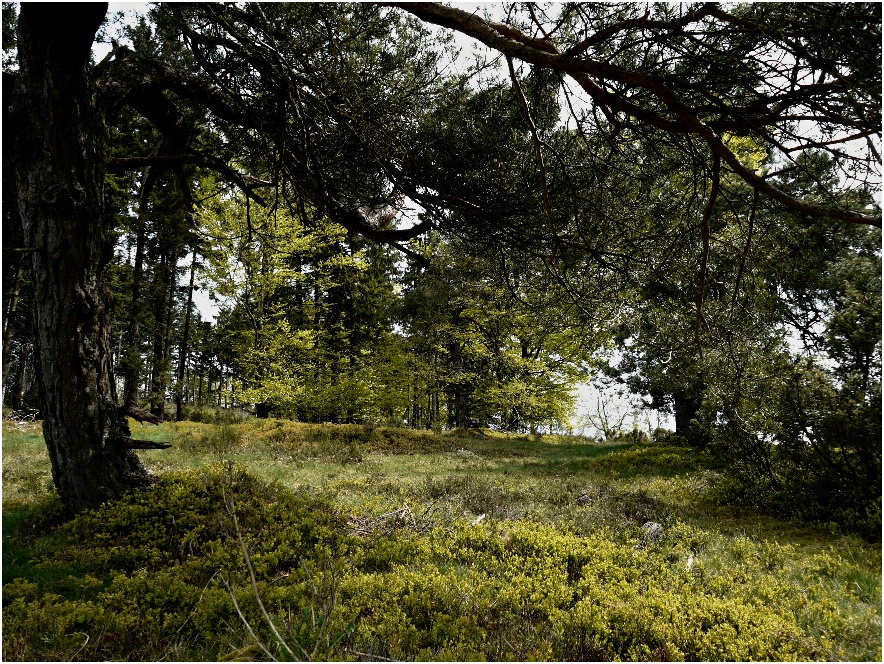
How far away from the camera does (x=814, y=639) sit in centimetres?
300

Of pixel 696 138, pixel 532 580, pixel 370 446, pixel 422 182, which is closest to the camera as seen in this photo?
pixel 532 580

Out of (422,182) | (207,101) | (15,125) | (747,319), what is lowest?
(747,319)

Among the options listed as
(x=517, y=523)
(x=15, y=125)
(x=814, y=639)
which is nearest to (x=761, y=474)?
(x=517, y=523)

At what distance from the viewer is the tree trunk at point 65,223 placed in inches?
182

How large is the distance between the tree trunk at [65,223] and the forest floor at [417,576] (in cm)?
75

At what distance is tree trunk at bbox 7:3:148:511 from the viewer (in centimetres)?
462

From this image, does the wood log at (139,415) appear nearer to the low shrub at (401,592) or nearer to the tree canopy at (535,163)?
the tree canopy at (535,163)

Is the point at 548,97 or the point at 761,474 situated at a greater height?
the point at 548,97

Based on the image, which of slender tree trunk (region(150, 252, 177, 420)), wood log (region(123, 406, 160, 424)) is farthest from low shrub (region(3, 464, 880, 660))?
slender tree trunk (region(150, 252, 177, 420))

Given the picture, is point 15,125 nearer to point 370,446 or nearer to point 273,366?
point 370,446

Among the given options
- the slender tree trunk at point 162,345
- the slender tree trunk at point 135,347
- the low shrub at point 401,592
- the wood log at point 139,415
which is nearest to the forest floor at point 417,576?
the low shrub at point 401,592

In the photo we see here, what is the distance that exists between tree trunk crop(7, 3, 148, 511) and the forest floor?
2.47 feet

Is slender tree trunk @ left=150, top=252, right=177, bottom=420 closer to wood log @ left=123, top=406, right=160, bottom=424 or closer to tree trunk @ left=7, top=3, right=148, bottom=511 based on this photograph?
wood log @ left=123, top=406, right=160, bottom=424

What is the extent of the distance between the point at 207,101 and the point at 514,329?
645 inches
